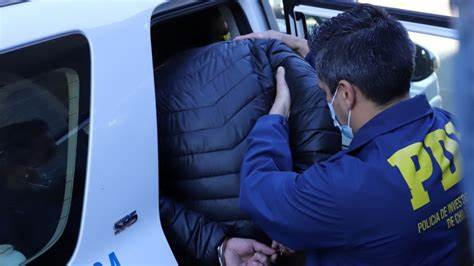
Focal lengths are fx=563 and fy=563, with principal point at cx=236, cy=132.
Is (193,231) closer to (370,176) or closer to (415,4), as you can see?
(370,176)

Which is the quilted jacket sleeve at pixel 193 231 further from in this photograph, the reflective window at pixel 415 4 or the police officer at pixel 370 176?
the reflective window at pixel 415 4

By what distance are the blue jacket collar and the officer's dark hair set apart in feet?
0.14

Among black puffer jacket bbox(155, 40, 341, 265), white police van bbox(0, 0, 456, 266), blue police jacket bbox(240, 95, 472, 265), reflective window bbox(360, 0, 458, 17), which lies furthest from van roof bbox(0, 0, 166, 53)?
reflective window bbox(360, 0, 458, 17)

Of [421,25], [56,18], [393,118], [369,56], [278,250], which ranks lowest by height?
[278,250]

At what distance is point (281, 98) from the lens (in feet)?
5.87

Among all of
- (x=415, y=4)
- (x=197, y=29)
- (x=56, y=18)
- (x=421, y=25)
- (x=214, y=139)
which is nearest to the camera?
(x=56, y=18)

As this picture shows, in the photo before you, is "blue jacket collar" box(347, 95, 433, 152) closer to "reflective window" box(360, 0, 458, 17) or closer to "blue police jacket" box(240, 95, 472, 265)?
"blue police jacket" box(240, 95, 472, 265)

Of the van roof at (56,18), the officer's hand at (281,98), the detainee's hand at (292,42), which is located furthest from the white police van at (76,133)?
the detainee's hand at (292,42)

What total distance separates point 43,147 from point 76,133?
3.5 inches

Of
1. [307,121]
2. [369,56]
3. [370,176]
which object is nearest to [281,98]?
[307,121]

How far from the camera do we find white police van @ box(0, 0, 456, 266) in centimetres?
139

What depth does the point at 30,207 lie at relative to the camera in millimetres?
1460

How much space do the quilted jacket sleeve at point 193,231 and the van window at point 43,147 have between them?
0.37m

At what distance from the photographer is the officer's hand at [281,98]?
176 centimetres
